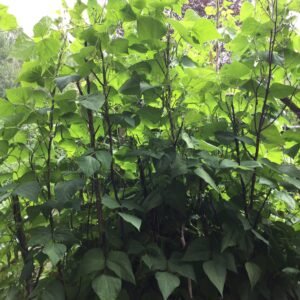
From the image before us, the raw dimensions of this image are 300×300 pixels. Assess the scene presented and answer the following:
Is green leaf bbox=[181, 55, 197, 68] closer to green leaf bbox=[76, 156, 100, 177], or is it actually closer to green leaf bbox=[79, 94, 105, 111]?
green leaf bbox=[79, 94, 105, 111]

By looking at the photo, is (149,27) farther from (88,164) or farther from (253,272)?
(253,272)

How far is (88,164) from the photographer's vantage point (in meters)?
1.03

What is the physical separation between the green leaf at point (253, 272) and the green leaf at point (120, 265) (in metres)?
0.32

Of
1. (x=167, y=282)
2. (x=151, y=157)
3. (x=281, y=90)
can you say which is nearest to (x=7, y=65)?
(x=151, y=157)

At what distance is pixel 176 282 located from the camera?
103cm

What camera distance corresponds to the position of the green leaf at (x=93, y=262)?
3.54 feet

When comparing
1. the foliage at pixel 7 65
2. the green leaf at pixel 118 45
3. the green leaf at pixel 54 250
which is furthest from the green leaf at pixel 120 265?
the foliage at pixel 7 65

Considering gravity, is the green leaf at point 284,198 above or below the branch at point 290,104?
below

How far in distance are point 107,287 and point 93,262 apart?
0.09m

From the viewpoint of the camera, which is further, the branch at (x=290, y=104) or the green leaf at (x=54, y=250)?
the branch at (x=290, y=104)

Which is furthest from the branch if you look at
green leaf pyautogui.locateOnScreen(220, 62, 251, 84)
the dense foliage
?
green leaf pyautogui.locateOnScreen(220, 62, 251, 84)

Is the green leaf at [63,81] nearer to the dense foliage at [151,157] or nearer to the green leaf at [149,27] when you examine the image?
the dense foliage at [151,157]

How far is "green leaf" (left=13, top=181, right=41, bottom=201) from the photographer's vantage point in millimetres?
1047

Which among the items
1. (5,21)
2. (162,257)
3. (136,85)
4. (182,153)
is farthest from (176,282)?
(5,21)
